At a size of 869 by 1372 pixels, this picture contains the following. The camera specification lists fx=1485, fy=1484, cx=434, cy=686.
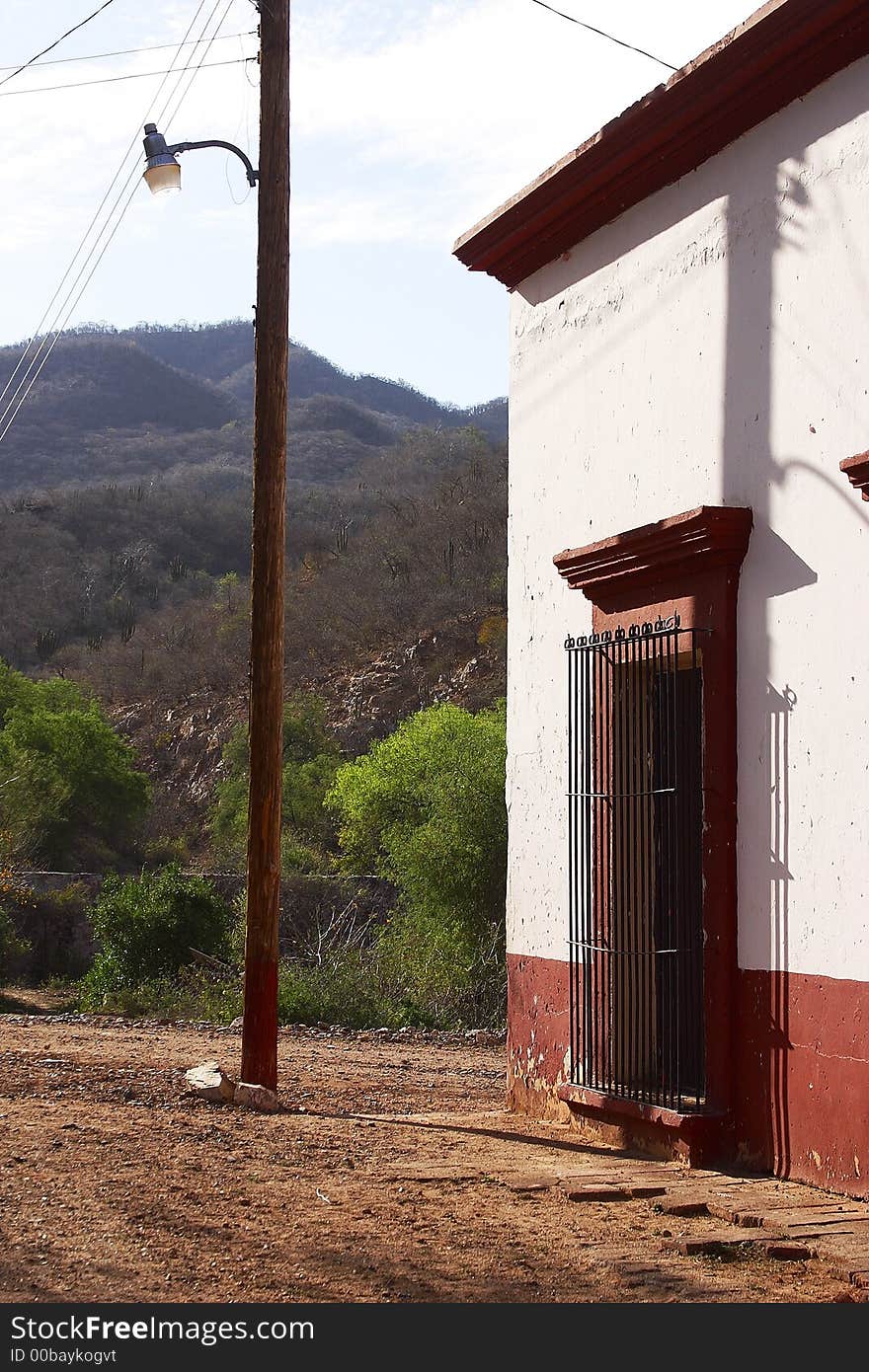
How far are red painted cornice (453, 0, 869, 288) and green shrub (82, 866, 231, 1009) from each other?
33.2 feet

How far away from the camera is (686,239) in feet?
24.9

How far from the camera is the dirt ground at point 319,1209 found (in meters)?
4.75

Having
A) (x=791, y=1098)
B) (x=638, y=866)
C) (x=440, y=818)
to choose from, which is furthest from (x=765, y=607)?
(x=440, y=818)

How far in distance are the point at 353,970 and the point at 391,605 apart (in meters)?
29.2

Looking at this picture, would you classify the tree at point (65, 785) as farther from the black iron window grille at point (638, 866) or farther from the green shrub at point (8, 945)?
the black iron window grille at point (638, 866)

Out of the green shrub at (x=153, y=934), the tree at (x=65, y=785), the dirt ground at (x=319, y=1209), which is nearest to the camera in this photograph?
the dirt ground at (x=319, y=1209)

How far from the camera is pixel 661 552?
7340mm

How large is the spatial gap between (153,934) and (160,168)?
996cm

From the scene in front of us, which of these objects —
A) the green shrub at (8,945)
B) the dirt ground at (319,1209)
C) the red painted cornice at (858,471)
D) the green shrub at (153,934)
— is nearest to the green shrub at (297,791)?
the green shrub at (8,945)

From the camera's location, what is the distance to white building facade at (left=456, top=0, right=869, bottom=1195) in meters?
6.36

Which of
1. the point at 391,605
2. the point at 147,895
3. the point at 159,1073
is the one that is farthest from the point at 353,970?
the point at 391,605

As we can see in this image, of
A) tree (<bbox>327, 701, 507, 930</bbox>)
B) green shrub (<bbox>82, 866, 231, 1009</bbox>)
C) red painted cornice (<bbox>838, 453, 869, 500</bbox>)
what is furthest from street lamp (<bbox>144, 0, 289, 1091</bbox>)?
tree (<bbox>327, 701, 507, 930</bbox>)

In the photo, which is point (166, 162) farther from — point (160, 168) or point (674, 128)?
point (674, 128)
